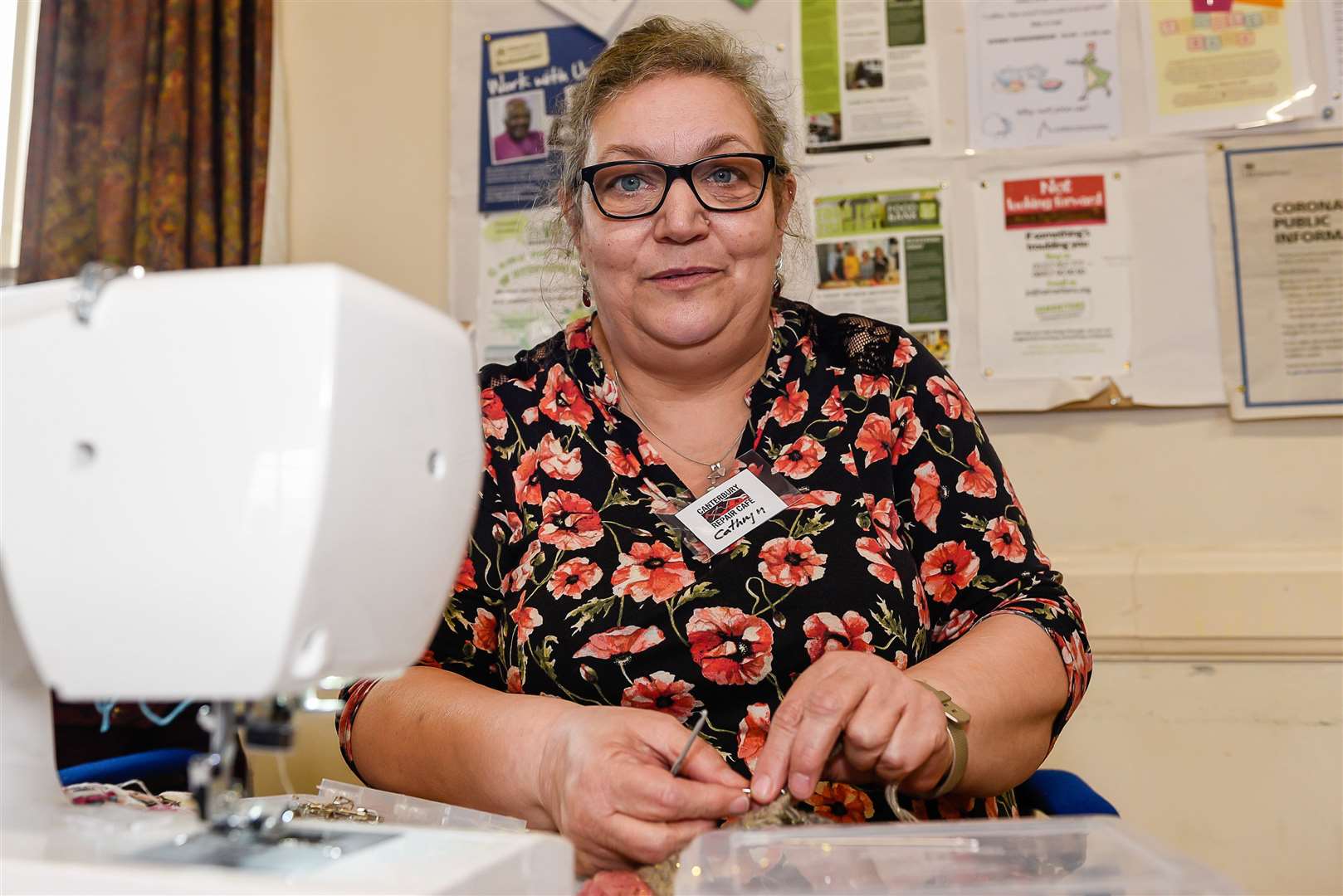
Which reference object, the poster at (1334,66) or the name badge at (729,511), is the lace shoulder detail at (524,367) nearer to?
the name badge at (729,511)

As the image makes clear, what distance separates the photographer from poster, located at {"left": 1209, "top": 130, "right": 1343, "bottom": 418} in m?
1.85

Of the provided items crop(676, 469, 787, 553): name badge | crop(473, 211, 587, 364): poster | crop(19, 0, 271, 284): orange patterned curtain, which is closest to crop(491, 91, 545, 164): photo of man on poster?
crop(473, 211, 587, 364): poster

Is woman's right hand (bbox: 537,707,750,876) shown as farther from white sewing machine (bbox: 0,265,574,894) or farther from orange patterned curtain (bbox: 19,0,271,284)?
orange patterned curtain (bbox: 19,0,271,284)

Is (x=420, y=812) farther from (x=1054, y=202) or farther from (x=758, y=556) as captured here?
(x=1054, y=202)

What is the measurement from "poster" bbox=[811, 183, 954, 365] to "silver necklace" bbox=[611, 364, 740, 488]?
71 cm

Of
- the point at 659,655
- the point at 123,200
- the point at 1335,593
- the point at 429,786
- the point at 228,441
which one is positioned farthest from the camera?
the point at 123,200

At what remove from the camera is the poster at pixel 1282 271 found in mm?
1852

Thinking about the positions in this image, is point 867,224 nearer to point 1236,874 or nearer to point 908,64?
point 908,64

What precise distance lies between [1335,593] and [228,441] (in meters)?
1.79

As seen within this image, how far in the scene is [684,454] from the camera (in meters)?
1.38

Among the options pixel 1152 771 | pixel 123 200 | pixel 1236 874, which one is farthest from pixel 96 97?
pixel 1236 874

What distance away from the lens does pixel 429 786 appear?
1.09 m

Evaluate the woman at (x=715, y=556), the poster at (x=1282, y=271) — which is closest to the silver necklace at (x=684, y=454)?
the woman at (x=715, y=556)

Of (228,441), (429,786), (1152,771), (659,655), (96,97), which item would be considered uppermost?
(96,97)
